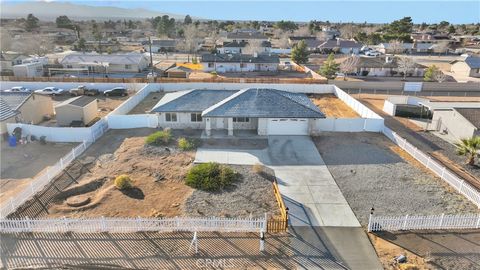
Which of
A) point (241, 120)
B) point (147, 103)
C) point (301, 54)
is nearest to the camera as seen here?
point (241, 120)

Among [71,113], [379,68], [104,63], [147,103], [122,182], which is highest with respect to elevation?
[379,68]

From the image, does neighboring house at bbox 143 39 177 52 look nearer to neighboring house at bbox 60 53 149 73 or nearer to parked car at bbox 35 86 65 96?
neighboring house at bbox 60 53 149 73

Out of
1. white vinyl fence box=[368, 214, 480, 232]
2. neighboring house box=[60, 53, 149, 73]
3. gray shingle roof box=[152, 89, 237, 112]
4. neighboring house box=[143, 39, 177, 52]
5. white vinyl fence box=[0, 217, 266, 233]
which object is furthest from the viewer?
neighboring house box=[143, 39, 177, 52]

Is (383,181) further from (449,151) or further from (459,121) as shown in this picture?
(459,121)

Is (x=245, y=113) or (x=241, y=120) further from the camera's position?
(x=241, y=120)

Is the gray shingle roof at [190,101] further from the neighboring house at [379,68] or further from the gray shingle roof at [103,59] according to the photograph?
the neighboring house at [379,68]

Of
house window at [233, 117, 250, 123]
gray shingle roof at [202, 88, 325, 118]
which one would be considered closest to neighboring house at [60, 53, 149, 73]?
gray shingle roof at [202, 88, 325, 118]

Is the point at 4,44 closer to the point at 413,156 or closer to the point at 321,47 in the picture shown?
the point at 321,47

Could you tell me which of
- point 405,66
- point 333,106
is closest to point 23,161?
point 333,106
